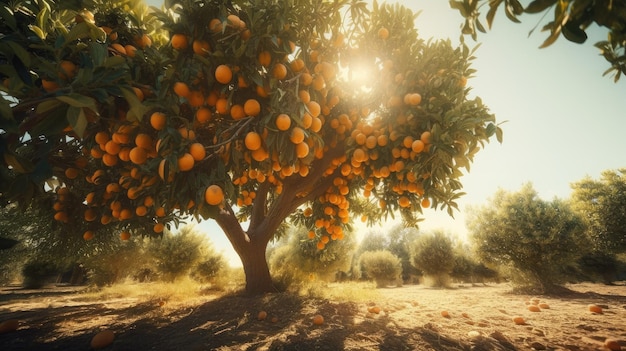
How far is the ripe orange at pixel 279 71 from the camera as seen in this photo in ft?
7.52

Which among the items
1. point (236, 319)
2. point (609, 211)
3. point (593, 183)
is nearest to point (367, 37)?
point (236, 319)

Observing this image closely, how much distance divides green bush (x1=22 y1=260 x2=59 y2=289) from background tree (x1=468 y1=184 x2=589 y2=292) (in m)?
25.4

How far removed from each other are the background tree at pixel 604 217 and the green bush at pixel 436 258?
7611 millimetres

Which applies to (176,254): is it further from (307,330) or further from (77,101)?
(77,101)

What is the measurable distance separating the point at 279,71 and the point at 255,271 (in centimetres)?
481

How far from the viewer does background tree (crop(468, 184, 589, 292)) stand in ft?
32.3

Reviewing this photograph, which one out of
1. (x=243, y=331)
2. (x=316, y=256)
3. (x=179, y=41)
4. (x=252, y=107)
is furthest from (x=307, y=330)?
(x=316, y=256)

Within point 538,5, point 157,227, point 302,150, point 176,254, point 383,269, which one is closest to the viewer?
point 538,5

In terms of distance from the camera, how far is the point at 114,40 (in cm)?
270

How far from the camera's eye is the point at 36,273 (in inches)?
626

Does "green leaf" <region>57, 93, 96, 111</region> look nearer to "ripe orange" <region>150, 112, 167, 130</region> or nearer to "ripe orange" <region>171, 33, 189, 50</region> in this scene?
"ripe orange" <region>150, 112, 167, 130</region>

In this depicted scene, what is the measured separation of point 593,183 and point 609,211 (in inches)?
120

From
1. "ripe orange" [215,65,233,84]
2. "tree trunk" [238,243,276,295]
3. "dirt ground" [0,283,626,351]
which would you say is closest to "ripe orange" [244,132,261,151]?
"ripe orange" [215,65,233,84]

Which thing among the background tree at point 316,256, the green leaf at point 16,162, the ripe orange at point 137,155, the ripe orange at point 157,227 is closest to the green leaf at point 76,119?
the green leaf at point 16,162
